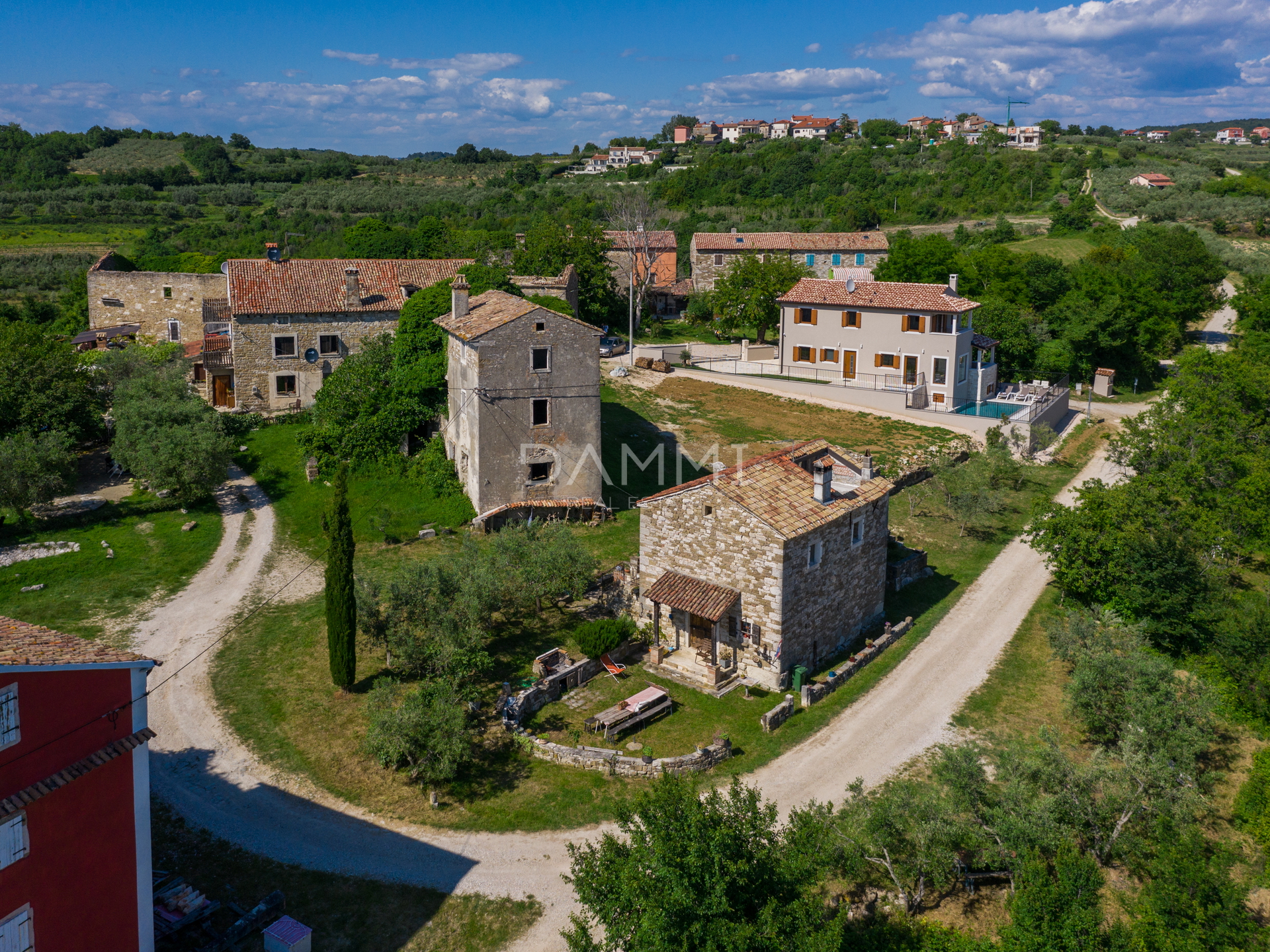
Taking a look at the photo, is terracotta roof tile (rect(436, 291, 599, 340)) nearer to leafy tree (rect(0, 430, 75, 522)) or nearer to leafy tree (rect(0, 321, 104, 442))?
leafy tree (rect(0, 430, 75, 522))

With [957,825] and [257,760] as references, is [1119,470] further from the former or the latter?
[257,760]

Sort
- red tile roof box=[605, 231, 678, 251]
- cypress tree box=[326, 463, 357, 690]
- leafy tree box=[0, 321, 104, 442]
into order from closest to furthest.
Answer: cypress tree box=[326, 463, 357, 690], leafy tree box=[0, 321, 104, 442], red tile roof box=[605, 231, 678, 251]

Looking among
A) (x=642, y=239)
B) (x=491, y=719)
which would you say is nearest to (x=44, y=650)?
(x=491, y=719)

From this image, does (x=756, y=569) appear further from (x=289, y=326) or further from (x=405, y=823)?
(x=289, y=326)

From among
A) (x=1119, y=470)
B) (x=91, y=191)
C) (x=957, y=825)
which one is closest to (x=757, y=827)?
(x=957, y=825)

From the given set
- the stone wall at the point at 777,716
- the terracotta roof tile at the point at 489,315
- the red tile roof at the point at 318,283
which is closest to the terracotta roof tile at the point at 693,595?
the stone wall at the point at 777,716

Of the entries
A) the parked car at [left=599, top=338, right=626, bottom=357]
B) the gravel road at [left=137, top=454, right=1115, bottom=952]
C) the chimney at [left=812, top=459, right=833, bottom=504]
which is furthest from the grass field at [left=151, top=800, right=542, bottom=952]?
the parked car at [left=599, top=338, right=626, bottom=357]
